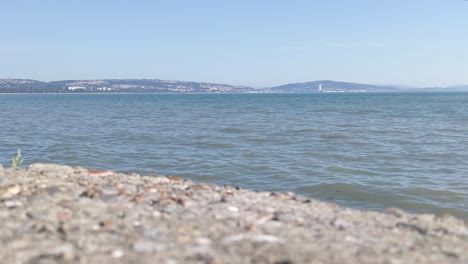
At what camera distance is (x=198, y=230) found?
16.4ft

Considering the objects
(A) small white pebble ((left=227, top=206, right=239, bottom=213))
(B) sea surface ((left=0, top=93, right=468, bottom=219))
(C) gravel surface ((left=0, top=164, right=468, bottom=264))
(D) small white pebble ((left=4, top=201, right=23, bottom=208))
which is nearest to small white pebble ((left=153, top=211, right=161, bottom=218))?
(C) gravel surface ((left=0, top=164, right=468, bottom=264))

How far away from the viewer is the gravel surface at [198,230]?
427 cm

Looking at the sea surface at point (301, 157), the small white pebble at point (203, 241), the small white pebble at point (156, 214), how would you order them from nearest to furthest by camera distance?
the small white pebble at point (203, 241)
the small white pebble at point (156, 214)
the sea surface at point (301, 157)

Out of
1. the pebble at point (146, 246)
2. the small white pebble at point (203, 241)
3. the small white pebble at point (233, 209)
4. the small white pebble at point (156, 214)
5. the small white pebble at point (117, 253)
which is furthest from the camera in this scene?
the small white pebble at point (233, 209)

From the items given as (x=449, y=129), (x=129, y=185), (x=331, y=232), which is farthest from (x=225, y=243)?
(x=449, y=129)

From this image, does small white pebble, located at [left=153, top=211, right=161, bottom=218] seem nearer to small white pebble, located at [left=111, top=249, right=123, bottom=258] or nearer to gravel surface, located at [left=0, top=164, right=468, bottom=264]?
gravel surface, located at [left=0, top=164, right=468, bottom=264]

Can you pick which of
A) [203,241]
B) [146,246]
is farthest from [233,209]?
[146,246]

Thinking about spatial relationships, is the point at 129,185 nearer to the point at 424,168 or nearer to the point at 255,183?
the point at 255,183

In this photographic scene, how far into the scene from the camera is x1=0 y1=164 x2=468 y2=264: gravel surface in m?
4.27

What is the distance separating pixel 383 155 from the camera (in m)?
16.8

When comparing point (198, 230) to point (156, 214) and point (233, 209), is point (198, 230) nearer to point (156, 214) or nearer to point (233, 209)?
point (156, 214)

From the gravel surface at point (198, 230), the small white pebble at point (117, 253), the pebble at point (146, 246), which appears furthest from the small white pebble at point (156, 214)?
the small white pebble at point (117, 253)

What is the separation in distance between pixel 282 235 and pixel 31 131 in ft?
83.3

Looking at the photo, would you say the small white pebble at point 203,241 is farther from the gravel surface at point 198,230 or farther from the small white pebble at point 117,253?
the small white pebble at point 117,253
